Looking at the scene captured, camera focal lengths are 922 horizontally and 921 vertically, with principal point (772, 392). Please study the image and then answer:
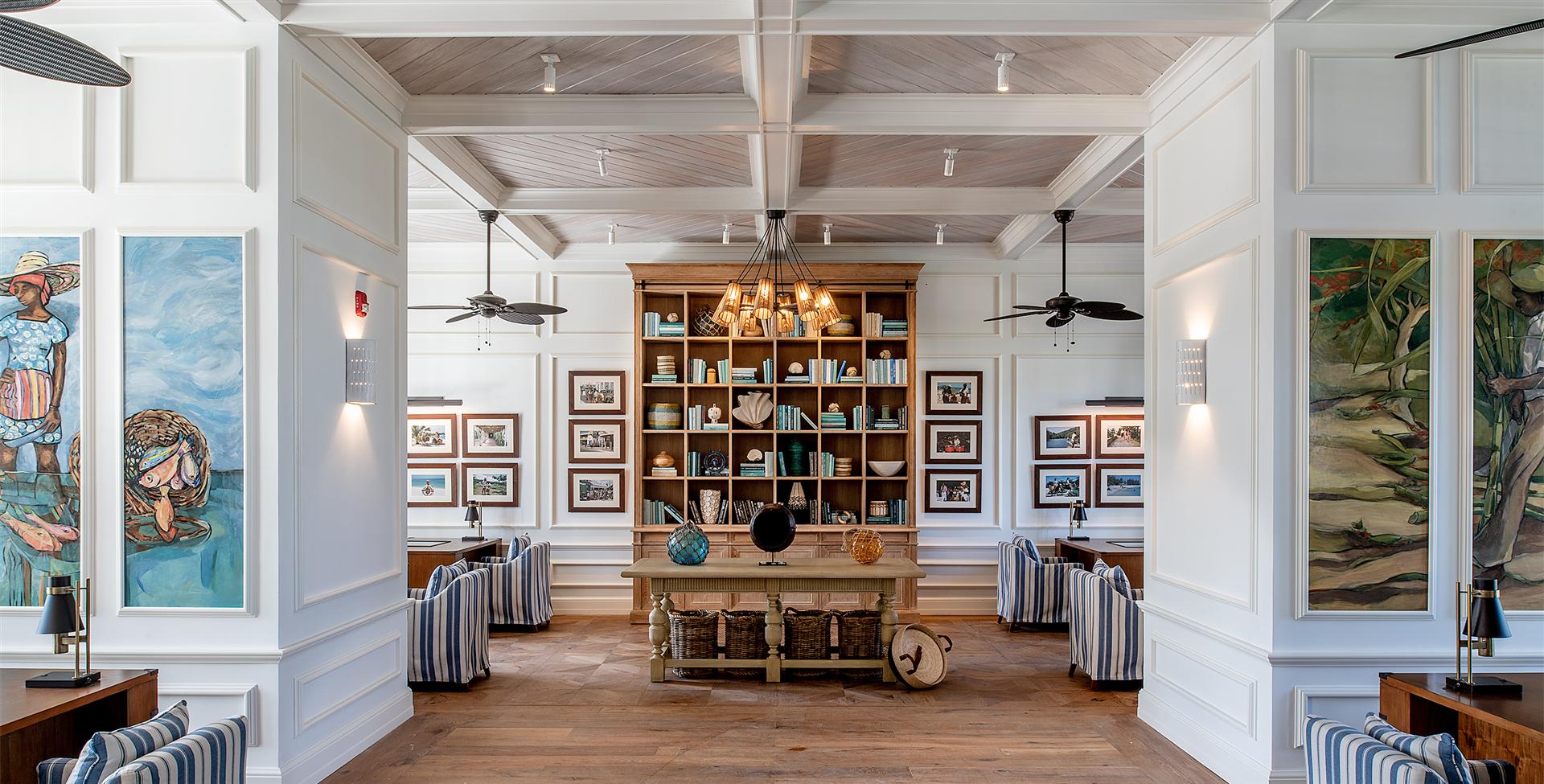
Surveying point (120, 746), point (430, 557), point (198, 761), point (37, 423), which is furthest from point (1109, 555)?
point (37, 423)

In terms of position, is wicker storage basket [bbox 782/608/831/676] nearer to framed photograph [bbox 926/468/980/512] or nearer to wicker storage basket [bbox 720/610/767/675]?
wicker storage basket [bbox 720/610/767/675]

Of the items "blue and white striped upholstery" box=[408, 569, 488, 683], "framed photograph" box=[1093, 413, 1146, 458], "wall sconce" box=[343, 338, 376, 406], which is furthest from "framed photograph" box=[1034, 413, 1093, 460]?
"wall sconce" box=[343, 338, 376, 406]

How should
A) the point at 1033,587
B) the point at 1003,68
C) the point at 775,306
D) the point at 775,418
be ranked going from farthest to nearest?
the point at 775,418, the point at 1033,587, the point at 775,306, the point at 1003,68

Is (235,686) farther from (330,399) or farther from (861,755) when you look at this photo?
(861,755)

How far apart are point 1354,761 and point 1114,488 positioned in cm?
662

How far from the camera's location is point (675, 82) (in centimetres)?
494

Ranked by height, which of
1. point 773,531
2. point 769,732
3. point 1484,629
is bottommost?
point 769,732

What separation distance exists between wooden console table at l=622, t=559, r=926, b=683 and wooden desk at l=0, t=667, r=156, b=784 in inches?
125

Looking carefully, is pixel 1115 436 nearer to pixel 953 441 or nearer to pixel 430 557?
pixel 953 441

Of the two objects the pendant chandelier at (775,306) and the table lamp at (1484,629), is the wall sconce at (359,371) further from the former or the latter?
the table lamp at (1484,629)

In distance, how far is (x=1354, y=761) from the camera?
8.82 ft

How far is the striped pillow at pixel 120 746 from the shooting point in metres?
2.38

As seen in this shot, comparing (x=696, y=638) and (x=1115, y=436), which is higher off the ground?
(x=1115, y=436)

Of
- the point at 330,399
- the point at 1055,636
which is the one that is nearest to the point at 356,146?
the point at 330,399
